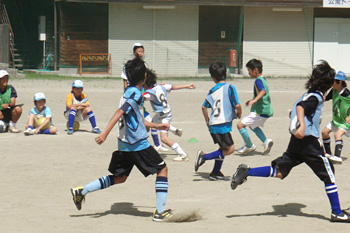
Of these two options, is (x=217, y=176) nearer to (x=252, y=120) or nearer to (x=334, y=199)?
(x=252, y=120)

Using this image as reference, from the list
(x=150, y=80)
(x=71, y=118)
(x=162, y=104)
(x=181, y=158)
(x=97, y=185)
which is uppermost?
(x=150, y=80)

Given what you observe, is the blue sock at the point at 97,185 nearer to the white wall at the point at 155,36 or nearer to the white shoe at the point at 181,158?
the white shoe at the point at 181,158

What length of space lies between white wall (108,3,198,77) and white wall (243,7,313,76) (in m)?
2.85

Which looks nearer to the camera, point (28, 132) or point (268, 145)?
point (268, 145)

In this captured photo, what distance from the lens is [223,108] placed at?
8.27 meters

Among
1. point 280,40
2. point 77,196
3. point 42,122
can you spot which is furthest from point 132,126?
point 280,40

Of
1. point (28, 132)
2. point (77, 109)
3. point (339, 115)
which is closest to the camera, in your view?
point (339, 115)

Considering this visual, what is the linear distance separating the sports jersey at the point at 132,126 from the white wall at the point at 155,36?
2048 cm

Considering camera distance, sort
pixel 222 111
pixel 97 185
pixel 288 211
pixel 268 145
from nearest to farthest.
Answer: pixel 97 185, pixel 288 211, pixel 222 111, pixel 268 145

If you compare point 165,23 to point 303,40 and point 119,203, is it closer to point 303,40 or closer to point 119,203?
point 303,40

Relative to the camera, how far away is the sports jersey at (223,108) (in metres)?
8.26

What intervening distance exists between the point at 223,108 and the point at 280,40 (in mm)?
21496

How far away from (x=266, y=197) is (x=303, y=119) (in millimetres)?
1551

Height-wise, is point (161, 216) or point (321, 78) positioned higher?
point (321, 78)
